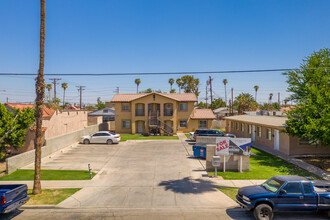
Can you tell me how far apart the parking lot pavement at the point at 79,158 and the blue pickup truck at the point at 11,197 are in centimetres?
730

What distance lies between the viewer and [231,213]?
10.2 metres

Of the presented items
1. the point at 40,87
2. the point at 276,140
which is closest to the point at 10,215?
the point at 40,87

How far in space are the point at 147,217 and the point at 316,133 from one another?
13.4 meters

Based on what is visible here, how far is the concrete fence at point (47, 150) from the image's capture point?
16.8 metres

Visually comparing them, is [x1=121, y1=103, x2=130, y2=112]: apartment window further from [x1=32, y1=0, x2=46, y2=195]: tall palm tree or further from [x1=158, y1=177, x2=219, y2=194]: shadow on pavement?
[x1=32, y1=0, x2=46, y2=195]: tall palm tree

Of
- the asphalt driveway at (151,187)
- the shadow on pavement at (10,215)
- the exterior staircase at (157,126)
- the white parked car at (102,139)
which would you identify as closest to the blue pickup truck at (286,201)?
the asphalt driveway at (151,187)

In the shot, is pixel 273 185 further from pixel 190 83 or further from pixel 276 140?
pixel 190 83

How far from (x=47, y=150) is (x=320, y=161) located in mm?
23763

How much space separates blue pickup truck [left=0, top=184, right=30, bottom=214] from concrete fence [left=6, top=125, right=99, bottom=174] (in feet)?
24.7

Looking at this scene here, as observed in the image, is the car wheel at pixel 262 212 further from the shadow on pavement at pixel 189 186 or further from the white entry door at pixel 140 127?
the white entry door at pixel 140 127

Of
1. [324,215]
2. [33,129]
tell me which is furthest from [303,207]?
[33,129]

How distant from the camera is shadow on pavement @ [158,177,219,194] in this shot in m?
13.0

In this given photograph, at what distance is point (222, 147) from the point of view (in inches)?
651

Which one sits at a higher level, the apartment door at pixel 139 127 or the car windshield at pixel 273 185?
the apartment door at pixel 139 127
